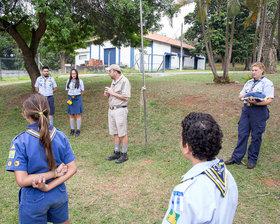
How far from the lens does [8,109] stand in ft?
32.0

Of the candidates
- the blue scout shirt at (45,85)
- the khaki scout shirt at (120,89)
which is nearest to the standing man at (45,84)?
the blue scout shirt at (45,85)

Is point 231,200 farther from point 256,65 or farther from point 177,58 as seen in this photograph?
point 177,58

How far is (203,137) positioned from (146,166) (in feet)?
11.8

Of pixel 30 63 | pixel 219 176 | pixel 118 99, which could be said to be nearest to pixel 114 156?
pixel 118 99

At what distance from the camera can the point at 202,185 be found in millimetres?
1221

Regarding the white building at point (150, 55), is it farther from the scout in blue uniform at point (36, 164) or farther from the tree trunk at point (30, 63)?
the scout in blue uniform at point (36, 164)

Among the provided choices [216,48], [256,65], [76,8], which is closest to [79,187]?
[256,65]

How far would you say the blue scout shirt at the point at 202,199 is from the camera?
1.17m

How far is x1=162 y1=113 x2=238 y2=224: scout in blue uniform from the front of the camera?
1.18 meters

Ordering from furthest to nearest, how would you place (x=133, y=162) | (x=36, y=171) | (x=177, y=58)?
(x=177, y=58) → (x=133, y=162) → (x=36, y=171)

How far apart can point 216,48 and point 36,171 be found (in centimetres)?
2766

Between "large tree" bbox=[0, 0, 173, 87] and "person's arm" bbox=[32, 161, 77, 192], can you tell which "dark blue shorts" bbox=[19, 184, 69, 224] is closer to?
"person's arm" bbox=[32, 161, 77, 192]

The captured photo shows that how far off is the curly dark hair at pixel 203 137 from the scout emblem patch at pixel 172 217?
33 cm

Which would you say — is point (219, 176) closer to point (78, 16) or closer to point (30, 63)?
point (78, 16)
